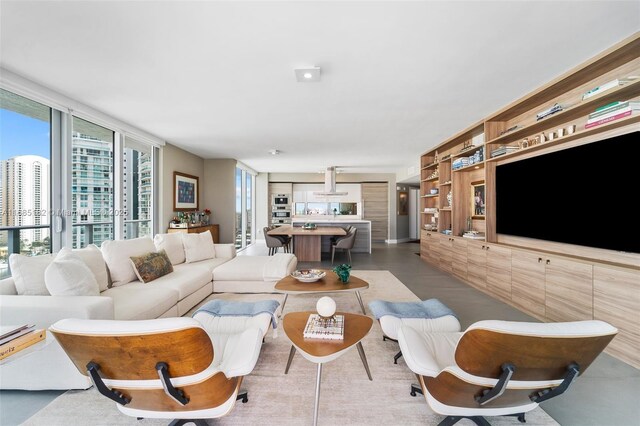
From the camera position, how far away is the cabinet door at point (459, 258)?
4.49 m

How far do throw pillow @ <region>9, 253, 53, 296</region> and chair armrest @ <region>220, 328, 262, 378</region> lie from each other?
165 cm

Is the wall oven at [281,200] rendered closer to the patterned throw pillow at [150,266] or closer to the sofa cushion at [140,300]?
the patterned throw pillow at [150,266]

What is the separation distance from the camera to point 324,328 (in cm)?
182

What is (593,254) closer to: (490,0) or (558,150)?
(558,150)

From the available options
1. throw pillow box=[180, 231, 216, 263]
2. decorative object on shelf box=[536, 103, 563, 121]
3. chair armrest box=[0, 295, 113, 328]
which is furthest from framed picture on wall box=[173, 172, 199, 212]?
decorative object on shelf box=[536, 103, 563, 121]

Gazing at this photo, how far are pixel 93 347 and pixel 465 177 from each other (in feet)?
18.3

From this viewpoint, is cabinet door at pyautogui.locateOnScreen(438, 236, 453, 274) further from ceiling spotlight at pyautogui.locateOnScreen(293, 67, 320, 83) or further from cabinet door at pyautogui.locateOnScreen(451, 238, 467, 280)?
ceiling spotlight at pyautogui.locateOnScreen(293, 67, 320, 83)

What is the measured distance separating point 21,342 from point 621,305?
4096 mm

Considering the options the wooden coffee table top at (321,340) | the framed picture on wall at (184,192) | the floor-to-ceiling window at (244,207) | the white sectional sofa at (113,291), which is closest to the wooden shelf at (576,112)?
the wooden coffee table top at (321,340)

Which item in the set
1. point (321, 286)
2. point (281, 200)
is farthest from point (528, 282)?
point (281, 200)

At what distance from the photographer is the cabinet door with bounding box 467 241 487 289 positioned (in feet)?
13.0

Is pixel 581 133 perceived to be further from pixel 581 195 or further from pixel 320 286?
pixel 320 286

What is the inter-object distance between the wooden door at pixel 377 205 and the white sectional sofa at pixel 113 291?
6589 millimetres

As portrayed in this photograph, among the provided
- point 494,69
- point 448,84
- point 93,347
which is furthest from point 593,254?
point 93,347
